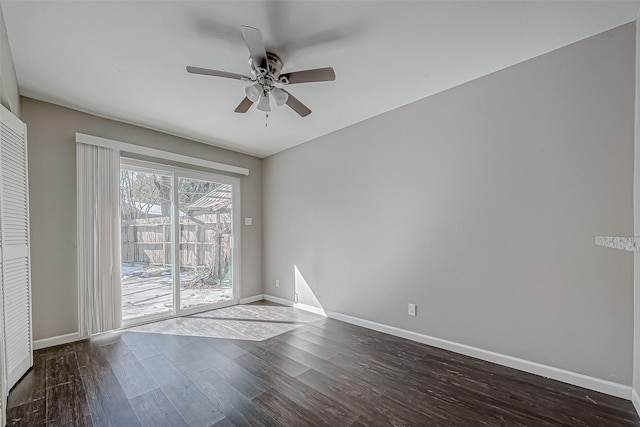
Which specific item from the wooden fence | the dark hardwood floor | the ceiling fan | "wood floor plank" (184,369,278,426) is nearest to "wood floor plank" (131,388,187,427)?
the dark hardwood floor

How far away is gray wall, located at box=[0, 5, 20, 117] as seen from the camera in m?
1.82

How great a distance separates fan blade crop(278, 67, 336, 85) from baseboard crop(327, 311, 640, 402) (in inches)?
106

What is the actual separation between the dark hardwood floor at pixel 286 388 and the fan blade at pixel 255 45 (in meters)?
2.42

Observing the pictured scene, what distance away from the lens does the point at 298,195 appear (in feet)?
13.9

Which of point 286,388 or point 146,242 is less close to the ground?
point 146,242

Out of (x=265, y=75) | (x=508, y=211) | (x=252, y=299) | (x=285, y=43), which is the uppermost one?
(x=285, y=43)

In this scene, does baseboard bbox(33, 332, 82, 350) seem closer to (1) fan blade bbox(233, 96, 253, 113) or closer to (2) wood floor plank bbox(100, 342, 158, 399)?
(2) wood floor plank bbox(100, 342, 158, 399)

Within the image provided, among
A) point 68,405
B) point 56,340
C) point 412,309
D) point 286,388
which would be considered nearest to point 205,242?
point 56,340

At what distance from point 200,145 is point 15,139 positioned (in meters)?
2.02

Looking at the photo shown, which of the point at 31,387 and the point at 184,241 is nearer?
the point at 31,387

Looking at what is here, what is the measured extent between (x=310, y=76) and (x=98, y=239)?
9.91 feet

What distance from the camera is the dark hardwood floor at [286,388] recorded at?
5.68ft

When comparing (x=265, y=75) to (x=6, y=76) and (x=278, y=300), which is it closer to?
(x=6, y=76)

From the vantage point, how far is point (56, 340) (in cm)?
282
